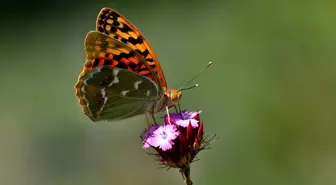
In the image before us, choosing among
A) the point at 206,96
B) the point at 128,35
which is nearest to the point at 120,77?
the point at 128,35

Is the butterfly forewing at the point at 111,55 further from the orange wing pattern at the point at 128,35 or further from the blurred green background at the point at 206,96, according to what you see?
the blurred green background at the point at 206,96

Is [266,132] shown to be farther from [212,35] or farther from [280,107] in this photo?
[212,35]

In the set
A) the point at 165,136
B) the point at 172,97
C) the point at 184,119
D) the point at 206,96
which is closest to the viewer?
the point at 165,136

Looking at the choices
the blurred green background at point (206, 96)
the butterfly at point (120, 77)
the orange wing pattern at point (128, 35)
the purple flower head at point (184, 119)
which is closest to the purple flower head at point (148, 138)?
the purple flower head at point (184, 119)

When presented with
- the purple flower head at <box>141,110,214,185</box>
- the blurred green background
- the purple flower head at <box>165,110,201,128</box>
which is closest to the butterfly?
the purple flower head at <box>165,110,201,128</box>

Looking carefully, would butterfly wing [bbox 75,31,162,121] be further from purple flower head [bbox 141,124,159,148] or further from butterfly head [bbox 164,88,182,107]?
purple flower head [bbox 141,124,159,148]

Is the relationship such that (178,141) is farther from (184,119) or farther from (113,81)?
(113,81)

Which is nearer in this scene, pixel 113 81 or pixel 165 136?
pixel 165 136
